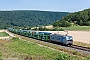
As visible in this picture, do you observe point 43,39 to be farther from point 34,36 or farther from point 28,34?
point 28,34

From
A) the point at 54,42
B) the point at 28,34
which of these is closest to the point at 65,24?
the point at 28,34

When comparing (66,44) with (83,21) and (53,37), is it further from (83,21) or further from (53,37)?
(83,21)

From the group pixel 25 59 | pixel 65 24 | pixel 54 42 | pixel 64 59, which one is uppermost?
pixel 64 59

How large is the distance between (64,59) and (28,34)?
72.1 meters

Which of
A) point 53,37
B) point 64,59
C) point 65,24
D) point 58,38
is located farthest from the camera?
point 65,24

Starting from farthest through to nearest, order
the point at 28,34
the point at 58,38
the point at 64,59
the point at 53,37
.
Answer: the point at 28,34 < the point at 53,37 < the point at 58,38 < the point at 64,59

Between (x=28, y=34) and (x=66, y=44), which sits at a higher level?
(x=66, y=44)

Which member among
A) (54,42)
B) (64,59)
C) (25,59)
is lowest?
(54,42)

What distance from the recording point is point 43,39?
72375mm

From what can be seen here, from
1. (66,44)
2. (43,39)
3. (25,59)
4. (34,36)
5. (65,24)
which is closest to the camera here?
(25,59)

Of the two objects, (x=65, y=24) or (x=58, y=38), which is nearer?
(x=58, y=38)

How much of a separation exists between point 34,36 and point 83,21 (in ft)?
300

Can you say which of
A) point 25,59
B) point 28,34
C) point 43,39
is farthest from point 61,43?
point 28,34

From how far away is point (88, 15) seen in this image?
186625 millimetres
